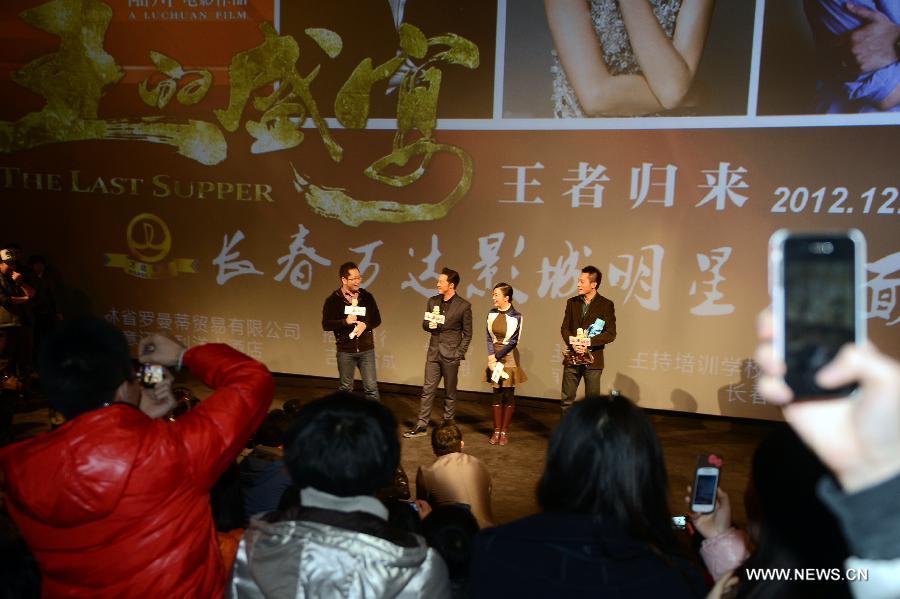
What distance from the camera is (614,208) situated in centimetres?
629

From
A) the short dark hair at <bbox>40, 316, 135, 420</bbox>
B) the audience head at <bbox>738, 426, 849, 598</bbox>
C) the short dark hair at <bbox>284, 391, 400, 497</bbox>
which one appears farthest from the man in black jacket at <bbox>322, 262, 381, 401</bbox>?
the audience head at <bbox>738, 426, 849, 598</bbox>

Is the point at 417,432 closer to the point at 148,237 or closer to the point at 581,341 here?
the point at 581,341

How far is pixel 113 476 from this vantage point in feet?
4.65

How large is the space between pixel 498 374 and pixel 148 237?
471 centimetres

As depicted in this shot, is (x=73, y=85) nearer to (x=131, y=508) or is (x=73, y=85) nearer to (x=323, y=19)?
(x=323, y=19)

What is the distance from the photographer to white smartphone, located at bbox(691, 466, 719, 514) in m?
2.00

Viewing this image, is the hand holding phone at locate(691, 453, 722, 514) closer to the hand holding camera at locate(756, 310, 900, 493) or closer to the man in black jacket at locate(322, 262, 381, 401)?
the hand holding camera at locate(756, 310, 900, 493)

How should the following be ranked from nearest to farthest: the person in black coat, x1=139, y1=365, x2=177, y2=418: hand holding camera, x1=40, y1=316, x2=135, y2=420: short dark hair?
the person in black coat
x1=40, y1=316, x2=135, y2=420: short dark hair
x1=139, y1=365, x2=177, y2=418: hand holding camera

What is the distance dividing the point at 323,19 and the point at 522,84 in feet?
7.37

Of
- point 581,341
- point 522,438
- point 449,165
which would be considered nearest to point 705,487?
point 581,341

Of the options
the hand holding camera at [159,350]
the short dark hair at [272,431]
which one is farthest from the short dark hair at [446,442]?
the hand holding camera at [159,350]

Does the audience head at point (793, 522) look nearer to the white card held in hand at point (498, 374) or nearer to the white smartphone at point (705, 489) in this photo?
the white smartphone at point (705, 489)

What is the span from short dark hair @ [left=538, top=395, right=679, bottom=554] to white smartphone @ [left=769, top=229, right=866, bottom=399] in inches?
23.2

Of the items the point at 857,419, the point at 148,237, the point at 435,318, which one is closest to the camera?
the point at 857,419
